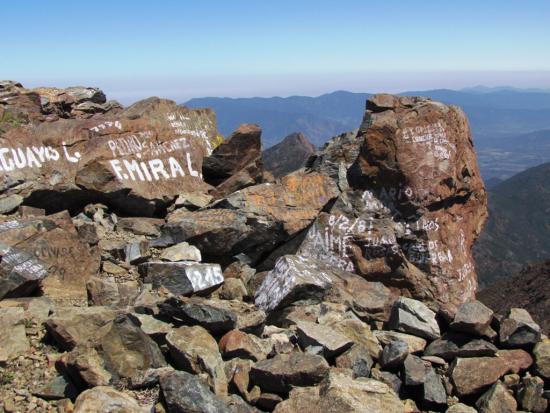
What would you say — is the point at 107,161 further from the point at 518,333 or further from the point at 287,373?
the point at 518,333

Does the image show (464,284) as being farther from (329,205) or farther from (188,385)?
(188,385)

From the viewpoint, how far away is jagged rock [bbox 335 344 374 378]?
27.3 feet

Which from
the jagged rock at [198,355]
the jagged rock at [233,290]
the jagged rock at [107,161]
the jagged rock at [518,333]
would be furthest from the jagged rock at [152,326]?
the jagged rock at [107,161]

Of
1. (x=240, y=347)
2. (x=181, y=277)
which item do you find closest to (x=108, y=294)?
(x=181, y=277)

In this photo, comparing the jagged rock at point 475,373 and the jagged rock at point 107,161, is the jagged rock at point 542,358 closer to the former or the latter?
the jagged rock at point 475,373

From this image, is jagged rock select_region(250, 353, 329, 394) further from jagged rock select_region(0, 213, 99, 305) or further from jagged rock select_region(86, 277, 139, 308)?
jagged rock select_region(0, 213, 99, 305)

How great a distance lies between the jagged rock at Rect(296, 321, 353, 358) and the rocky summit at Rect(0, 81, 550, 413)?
3 centimetres

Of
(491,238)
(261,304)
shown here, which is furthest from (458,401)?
(491,238)

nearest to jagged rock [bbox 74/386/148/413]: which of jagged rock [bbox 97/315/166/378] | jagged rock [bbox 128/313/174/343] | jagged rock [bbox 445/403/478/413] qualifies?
jagged rock [bbox 97/315/166/378]

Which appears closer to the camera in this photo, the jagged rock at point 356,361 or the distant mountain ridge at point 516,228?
the jagged rock at point 356,361

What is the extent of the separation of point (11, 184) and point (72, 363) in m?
8.19

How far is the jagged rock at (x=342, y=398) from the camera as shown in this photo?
22.3 ft

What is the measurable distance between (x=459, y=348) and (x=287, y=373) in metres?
3.35

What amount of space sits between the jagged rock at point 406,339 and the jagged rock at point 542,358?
183cm
